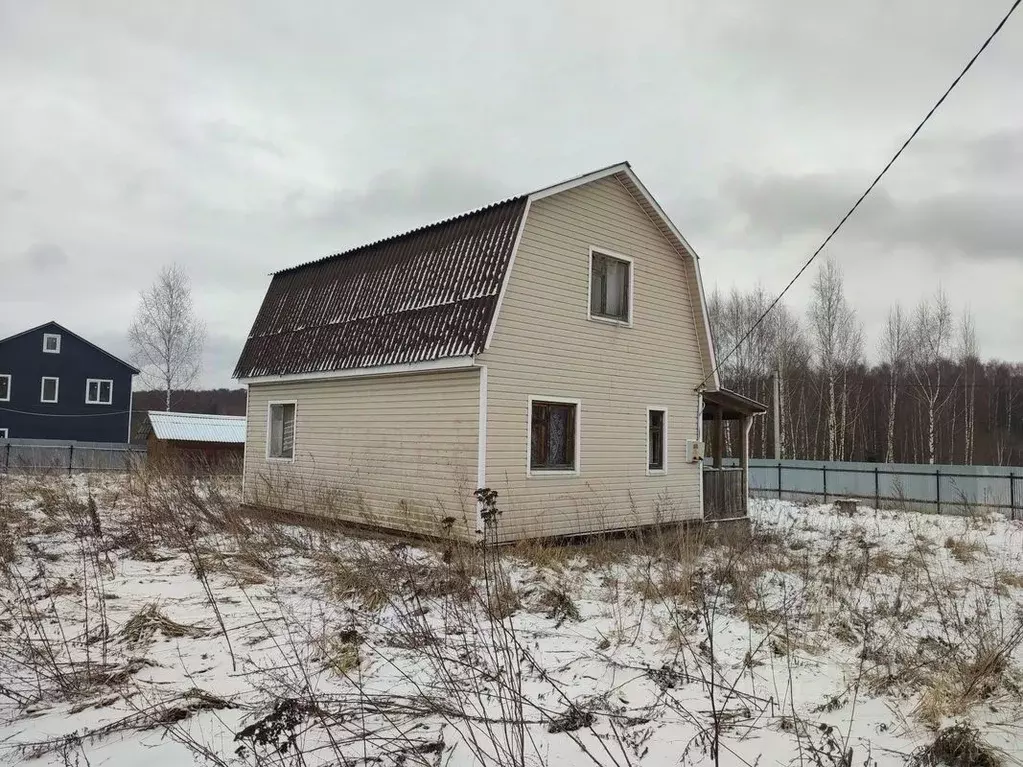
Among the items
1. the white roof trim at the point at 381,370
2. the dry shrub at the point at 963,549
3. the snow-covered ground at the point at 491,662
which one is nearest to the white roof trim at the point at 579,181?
the white roof trim at the point at 381,370

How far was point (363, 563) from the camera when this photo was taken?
7.74 metres

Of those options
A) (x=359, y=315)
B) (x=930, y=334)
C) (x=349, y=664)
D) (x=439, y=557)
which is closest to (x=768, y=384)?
(x=930, y=334)

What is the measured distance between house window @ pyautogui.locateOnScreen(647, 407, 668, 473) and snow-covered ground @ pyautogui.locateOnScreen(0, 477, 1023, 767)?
15.3 ft

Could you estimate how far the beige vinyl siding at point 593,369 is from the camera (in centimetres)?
1131

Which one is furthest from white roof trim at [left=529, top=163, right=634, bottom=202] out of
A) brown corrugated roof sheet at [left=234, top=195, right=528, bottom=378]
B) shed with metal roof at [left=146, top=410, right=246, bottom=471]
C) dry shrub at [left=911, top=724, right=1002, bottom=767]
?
shed with metal roof at [left=146, top=410, right=246, bottom=471]

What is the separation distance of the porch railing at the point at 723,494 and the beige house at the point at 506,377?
5cm

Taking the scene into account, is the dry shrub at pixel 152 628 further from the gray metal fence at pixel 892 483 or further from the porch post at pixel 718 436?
the gray metal fence at pixel 892 483

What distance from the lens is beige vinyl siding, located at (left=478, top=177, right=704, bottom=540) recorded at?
11312 mm

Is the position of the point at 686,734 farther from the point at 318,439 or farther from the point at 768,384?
the point at 768,384

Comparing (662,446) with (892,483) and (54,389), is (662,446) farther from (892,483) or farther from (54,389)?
(54,389)

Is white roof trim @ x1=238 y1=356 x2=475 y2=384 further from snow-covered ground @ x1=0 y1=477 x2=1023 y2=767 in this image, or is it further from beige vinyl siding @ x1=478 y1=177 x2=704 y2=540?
snow-covered ground @ x1=0 y1=477 x2=1023 y2=767

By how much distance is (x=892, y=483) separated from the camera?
2284 centimetres

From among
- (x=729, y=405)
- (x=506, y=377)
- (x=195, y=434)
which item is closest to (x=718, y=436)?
(x=729, y=405)

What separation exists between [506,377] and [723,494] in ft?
22.9
